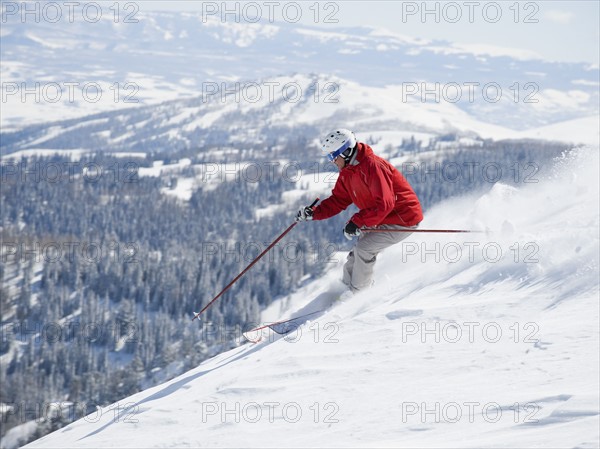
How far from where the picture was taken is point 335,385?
7.92m

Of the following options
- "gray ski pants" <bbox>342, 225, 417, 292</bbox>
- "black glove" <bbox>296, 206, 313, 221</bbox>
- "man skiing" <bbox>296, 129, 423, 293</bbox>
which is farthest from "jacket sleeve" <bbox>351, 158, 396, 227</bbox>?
"black glove" <bbox>296, 206, 313, 221</bbox>

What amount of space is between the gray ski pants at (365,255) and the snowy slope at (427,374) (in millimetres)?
364

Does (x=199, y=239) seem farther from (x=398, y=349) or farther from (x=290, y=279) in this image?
(x=398, y=349)

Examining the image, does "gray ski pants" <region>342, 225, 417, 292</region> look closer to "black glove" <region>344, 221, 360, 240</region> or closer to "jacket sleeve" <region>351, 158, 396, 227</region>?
"black glove" <region>344, 221, 360, 240</region>

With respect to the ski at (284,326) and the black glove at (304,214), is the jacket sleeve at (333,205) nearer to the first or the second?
the black glove at (304,214)

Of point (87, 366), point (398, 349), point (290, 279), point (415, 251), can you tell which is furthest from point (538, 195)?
point (290, 279)

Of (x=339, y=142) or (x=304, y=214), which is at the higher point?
(x=339, y=142)

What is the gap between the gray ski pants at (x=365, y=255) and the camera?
37.5ft

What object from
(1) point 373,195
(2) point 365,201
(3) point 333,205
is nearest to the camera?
(1) point 373,195

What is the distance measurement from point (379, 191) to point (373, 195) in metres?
0.16

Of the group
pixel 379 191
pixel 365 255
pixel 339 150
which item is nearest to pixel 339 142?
pixel 339 150

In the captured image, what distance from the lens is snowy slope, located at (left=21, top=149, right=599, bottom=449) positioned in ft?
21.4

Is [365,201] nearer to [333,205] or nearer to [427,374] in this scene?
[333,205]

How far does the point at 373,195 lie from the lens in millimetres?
10562
